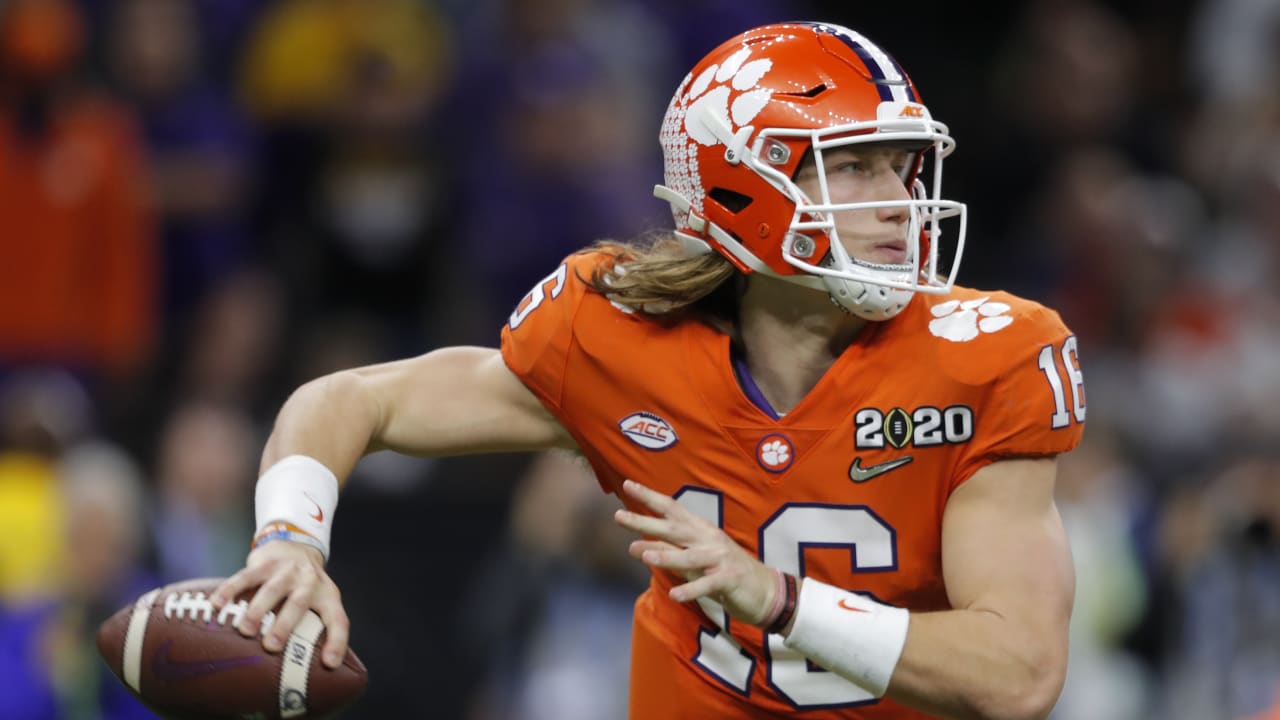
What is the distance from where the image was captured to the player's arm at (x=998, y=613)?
285 centimetres

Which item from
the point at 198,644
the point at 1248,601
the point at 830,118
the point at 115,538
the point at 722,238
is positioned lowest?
the point at 1248,601

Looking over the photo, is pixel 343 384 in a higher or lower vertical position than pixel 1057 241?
higher

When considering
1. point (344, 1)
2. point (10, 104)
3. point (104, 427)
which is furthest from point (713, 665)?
point (344, 1)

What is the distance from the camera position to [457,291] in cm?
724

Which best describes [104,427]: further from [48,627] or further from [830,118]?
[830,118]

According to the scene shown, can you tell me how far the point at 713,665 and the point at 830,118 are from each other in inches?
39.6

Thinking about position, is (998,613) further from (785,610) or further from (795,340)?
(795,340)

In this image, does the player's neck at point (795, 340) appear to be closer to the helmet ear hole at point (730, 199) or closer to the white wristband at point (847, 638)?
the helmet ear hole at point (730, 199)

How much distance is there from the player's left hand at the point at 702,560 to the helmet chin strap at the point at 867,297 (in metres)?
0.53

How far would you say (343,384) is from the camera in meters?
3.35

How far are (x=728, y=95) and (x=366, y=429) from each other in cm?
90

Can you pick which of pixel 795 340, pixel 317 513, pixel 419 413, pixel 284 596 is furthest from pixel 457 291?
pixel 284 596

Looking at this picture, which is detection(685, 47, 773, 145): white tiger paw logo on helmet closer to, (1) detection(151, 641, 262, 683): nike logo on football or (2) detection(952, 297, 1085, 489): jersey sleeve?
(2) detection(952, 297, 1085, 489): jersey sleeve

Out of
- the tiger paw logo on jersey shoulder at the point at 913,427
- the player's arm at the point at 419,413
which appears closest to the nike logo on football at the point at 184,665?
the player's arm at the point at 419,413
